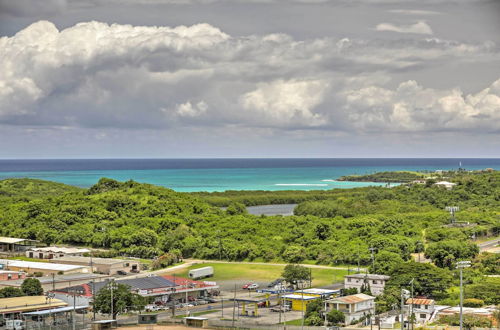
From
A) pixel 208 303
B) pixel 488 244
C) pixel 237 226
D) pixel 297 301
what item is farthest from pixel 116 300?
pixel 488 244

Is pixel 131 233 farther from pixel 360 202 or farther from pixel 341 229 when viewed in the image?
pixel 360 202

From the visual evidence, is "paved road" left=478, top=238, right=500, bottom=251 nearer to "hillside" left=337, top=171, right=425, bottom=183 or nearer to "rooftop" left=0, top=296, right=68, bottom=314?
"rooftop" left=0, top=296, right=68, bottom=314

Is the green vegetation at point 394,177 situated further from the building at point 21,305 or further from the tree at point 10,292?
the building at point 21,305

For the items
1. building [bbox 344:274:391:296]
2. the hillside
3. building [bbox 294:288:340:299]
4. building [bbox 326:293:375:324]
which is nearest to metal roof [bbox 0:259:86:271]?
building [bbox 294:288:340:299]

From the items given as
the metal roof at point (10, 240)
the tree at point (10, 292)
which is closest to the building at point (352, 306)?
the tree at point (10, 292)

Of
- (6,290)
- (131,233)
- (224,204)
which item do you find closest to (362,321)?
(6,290)
